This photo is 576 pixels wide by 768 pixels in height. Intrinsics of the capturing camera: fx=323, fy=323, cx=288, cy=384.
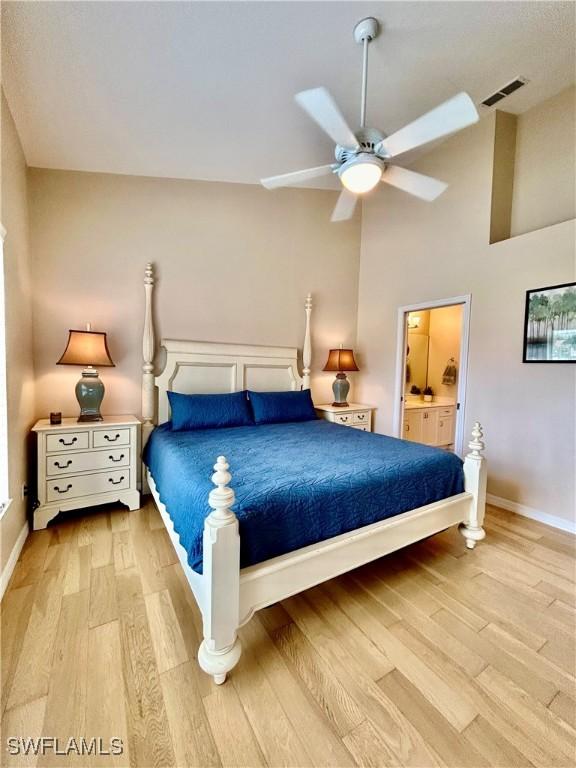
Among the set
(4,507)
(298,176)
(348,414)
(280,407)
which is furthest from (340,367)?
(4,507)

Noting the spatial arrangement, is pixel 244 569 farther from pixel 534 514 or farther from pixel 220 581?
pixel 534 514

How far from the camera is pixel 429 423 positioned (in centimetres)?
465

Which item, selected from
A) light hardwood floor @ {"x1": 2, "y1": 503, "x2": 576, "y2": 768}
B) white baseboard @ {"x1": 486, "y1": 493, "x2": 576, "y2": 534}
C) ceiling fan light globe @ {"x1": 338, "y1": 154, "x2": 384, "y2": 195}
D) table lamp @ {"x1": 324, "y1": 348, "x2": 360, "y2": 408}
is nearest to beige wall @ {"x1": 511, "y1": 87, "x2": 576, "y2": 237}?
ceiling fan light globe @ {"x1": 338, "y1": 154, "x2": 384, "y2": 195}

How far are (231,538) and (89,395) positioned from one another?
2.09 metres

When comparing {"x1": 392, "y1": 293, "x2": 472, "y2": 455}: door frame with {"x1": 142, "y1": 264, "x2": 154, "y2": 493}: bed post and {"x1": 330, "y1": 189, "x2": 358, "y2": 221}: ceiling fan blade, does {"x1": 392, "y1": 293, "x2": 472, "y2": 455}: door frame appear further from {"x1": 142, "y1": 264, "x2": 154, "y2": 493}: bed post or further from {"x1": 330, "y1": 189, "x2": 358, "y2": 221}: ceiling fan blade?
{"x1": 142, "y1": 264, "x2": 154, "y2": 493}: bed post

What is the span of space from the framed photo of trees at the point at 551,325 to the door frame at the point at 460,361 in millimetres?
520

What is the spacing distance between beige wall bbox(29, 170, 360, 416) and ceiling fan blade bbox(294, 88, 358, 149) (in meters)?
1.94

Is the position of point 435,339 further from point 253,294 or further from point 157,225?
point 157,225

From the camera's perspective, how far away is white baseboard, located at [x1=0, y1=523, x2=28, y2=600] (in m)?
1.74

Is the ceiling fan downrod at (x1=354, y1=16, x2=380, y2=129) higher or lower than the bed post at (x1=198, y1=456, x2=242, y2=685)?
higher

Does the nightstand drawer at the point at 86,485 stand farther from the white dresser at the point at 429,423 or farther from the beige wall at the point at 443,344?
the beige wall at the point at 443,344

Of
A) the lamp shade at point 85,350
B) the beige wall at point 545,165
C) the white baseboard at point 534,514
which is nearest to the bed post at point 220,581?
the lamp shade at point 85,350

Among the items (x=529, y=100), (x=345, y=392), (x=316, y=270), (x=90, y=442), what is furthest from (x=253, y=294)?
(x=529, y=100)

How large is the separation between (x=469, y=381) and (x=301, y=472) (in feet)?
7.71
